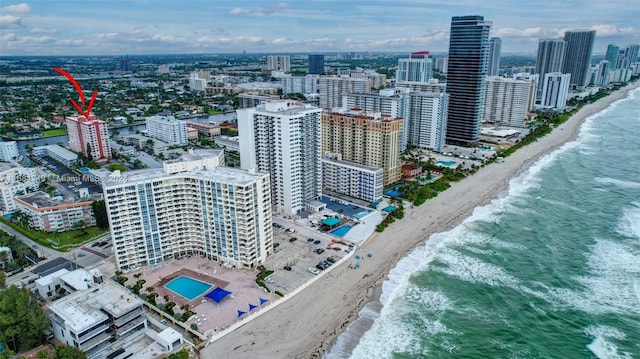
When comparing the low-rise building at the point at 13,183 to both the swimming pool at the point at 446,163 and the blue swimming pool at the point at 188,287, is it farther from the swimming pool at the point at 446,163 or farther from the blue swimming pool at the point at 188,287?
the swimming pool at the point at 446,163

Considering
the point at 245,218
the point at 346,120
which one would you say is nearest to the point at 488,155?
the point at 346,120

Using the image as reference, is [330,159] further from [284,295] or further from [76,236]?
[76,236]

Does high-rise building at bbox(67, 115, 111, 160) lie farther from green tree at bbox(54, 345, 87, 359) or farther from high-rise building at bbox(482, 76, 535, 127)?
high-rise building at bbox(482, 76, 535, 127)

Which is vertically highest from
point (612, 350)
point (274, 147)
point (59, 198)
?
point (274, 147)

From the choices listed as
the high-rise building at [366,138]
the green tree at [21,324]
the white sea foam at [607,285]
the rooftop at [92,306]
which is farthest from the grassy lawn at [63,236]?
the white sea foam at [607,285]

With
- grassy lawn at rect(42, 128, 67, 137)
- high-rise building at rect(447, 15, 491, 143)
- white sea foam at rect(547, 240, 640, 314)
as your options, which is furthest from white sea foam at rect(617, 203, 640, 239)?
grassy lawn at rect(42, 128, 67, 137)

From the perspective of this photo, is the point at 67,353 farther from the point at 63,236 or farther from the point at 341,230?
the point at 341,230
